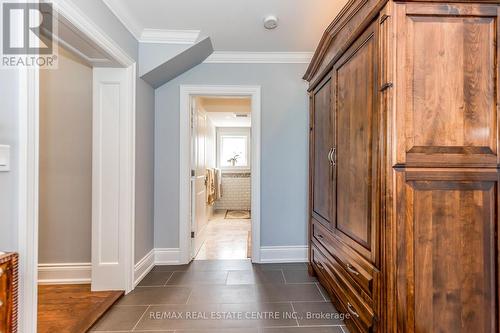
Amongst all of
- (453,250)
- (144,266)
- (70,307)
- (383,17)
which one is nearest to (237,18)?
(383,17)

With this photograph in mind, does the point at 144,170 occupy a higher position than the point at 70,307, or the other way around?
the point at 144,170

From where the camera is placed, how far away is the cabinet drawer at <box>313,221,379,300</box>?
4.22 ft

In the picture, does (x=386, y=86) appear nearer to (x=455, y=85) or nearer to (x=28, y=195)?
(x=455, y=85)

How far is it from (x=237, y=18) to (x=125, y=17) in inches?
36.3

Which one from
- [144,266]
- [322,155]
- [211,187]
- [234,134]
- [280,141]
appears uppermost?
[234,134]

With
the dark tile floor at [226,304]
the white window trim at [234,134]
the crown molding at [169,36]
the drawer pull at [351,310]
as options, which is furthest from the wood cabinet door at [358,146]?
the white window trim at [234,134]

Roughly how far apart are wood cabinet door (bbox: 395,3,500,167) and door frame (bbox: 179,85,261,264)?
189 centimetres

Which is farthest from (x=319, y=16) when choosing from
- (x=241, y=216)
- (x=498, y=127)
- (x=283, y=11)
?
(x=241, y=216)

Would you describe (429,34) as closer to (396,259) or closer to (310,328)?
(396,259)

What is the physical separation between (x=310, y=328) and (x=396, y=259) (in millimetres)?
952

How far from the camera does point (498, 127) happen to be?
3.88ft

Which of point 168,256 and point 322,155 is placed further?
point 168,256

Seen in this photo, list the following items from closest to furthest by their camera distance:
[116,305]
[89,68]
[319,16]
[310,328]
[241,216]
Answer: [310,328], [116,305], [319,16], [89,68], [241,216]

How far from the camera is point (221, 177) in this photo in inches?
253
